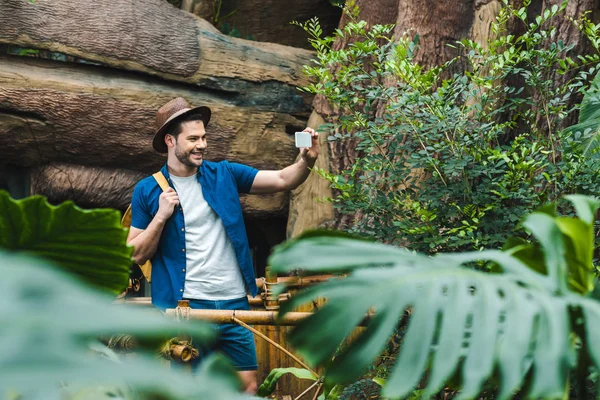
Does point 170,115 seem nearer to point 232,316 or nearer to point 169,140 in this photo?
point 169,140

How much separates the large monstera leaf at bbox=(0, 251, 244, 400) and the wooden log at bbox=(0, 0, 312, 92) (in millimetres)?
4625

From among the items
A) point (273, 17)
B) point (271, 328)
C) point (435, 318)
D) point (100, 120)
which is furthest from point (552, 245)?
point (273, 17)

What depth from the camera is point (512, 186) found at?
3.46 meters

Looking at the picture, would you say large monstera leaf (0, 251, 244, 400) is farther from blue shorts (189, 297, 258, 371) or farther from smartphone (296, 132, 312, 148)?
blue shorts (189, 297, 258, 371)

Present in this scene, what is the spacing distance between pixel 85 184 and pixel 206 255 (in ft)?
5.44

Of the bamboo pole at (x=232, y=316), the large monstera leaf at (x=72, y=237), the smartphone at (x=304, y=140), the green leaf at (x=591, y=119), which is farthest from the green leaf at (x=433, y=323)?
the smartphone at (x=304, y=140)

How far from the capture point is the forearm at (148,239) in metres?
3.89

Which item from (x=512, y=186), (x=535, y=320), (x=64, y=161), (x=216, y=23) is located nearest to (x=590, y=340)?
(x=535, y=320)

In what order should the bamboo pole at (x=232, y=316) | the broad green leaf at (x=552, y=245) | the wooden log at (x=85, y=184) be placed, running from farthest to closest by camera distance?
1. the wooden log at (x=85, y=184)
2. the bamboo pole at (x=232, y=316)
3. the broad green leaf at (x=552, y=245)

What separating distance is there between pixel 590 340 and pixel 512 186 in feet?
8.40

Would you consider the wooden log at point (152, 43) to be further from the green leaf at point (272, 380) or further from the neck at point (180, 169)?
the green leaf at point (272, 380)

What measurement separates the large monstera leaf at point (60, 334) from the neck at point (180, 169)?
11.5ft

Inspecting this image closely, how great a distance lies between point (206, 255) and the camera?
399cm

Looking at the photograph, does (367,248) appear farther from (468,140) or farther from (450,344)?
(468,140)
